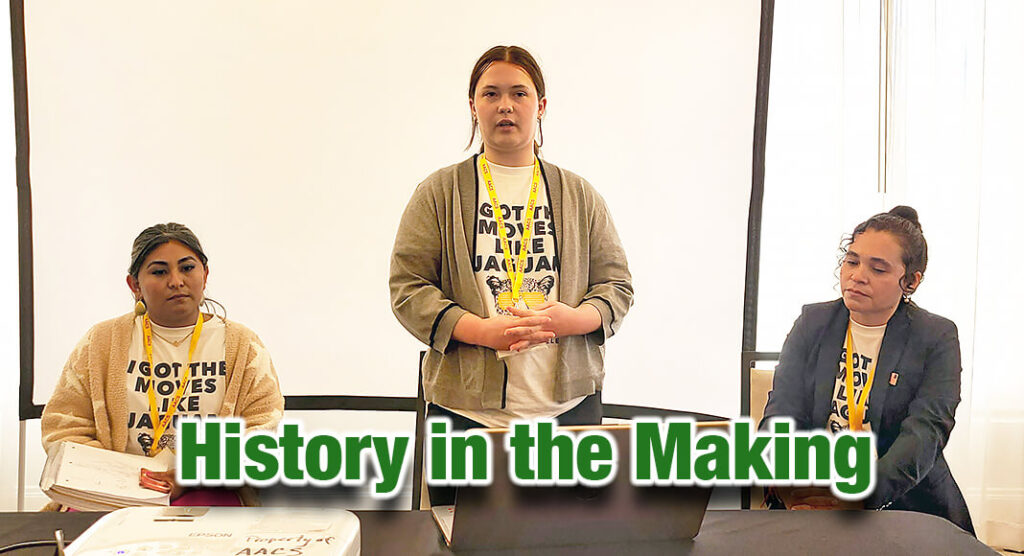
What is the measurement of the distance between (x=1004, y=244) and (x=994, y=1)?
821 mm

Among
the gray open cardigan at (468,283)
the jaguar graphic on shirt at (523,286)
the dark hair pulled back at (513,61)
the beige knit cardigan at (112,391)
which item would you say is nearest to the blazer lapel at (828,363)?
the gray open cardigan at (468,283)

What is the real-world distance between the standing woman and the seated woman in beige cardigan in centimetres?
45

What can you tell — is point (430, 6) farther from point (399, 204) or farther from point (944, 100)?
point (944, 100)

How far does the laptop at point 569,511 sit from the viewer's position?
95 cm

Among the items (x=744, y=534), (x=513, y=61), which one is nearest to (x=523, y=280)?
(x=513, y=61)

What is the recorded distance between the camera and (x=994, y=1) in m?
2.92

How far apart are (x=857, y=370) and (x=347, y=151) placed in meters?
1.67

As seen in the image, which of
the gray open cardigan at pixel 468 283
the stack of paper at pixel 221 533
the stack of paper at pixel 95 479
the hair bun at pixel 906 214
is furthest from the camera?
the hair bun at pixel 906 214

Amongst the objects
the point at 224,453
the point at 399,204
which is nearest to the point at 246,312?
the point at 399,204

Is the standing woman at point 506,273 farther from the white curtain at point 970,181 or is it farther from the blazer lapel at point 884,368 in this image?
the white curtain at point 970,181

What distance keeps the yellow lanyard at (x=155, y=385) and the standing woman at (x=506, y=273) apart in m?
0.54

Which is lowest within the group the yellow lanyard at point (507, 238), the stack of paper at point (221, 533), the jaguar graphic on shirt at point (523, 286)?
the stack of paper at point (221, 533)

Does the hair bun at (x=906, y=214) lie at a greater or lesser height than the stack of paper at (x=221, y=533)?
greater

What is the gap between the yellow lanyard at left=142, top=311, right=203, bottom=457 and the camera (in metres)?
2.02
